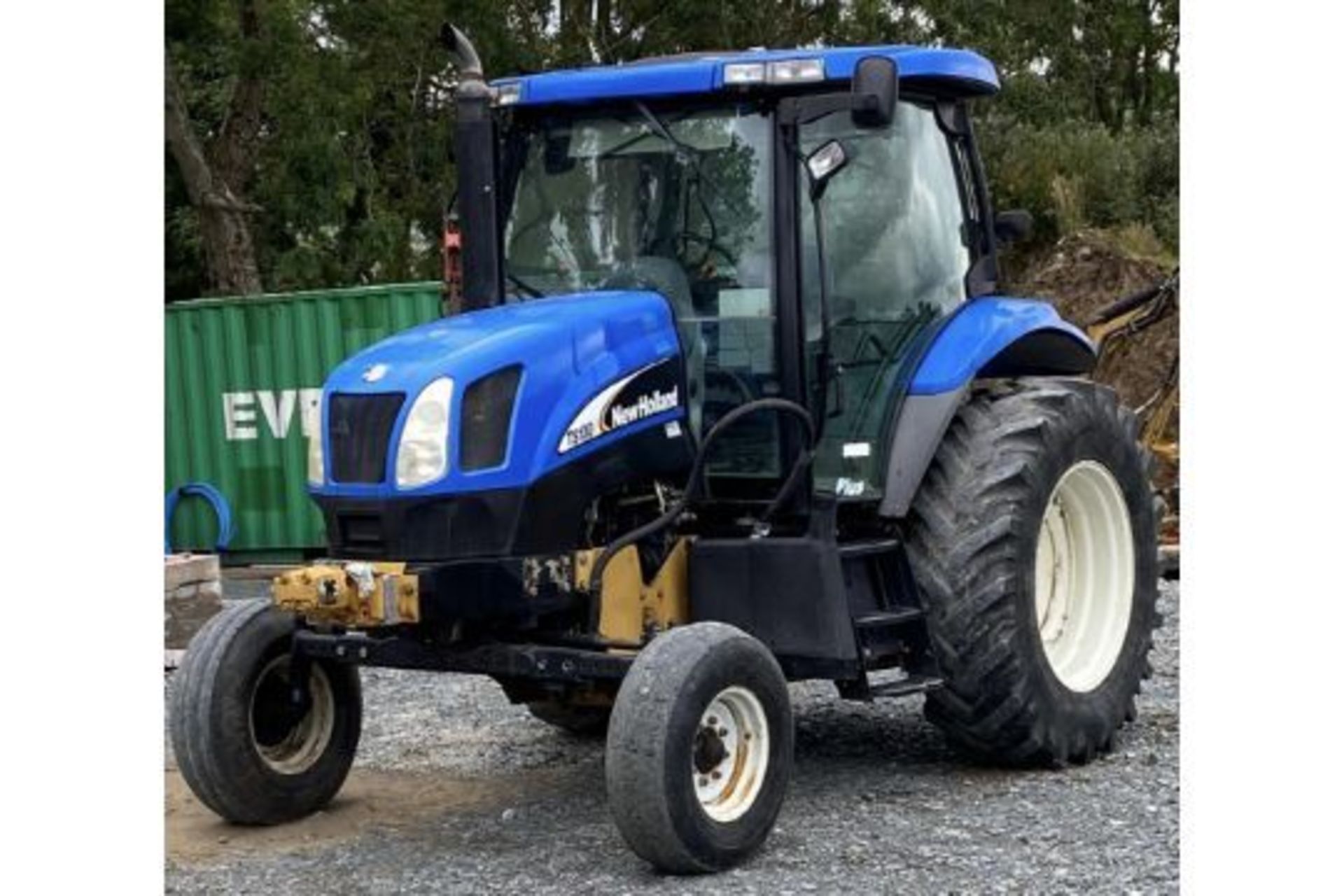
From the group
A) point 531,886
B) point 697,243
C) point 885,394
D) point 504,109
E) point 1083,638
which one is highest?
point 504,109

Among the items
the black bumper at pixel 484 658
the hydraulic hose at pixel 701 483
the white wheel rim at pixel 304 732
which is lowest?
the white wheel rim at pixel 304 732

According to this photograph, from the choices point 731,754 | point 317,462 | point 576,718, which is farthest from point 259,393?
point 731,754

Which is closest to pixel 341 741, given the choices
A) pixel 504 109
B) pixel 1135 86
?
pixel 504 109

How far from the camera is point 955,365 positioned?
21.8ft

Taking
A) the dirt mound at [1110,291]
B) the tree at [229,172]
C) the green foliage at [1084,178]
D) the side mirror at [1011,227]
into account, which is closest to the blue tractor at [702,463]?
the side mirror at [1011,227]

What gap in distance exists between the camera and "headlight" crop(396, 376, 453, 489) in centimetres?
578

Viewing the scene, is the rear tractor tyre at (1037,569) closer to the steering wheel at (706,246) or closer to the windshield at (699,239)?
the windshield at (699,239)

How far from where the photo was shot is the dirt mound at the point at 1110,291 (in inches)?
518

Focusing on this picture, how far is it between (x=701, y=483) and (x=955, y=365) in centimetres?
93

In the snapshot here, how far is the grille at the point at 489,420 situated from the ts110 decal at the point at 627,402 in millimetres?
189

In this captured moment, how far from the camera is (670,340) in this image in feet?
20.7

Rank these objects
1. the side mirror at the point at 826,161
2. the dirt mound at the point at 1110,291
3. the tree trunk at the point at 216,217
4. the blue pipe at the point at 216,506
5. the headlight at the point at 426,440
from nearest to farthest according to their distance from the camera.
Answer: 1. the headlight at the point at 426,440
2. the side mirror at the point at 826,161
3. the dirt mound at the point at 1110,291
4. the blue pipe at the point at 216,506
5. the tree trunk at the point at 216,217

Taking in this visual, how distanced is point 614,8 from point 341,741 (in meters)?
15.0

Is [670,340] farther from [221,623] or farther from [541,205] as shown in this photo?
[221,623]
